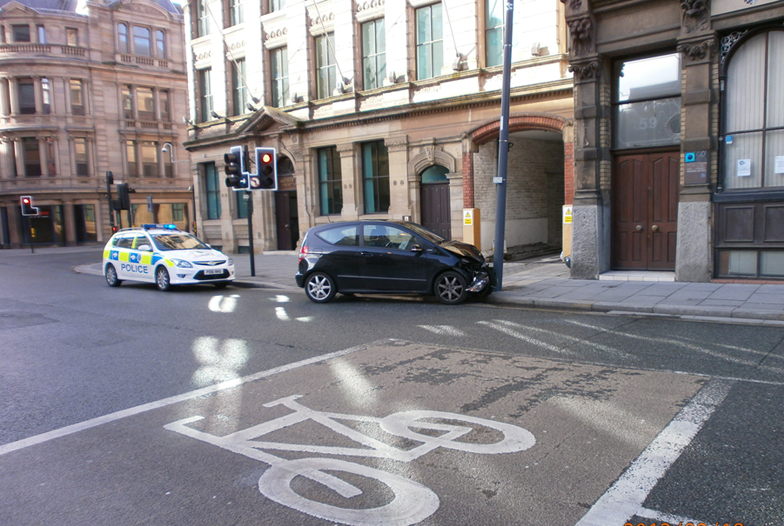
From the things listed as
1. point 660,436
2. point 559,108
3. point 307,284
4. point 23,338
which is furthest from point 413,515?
point 559,108

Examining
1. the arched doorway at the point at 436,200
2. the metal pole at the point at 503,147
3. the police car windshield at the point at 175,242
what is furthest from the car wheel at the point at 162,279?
the arched doorway at the point at 436,200

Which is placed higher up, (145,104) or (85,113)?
(145,104)

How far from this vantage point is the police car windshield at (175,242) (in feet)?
50.8

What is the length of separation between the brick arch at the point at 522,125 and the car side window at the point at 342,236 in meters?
6.86

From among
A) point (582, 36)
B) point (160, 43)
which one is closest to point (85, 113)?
point (160, 43)

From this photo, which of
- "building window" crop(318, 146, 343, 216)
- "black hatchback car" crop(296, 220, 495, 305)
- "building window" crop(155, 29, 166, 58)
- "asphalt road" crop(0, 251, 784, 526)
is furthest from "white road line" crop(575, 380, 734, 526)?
"building window" crop(155, 29, 166, 58)

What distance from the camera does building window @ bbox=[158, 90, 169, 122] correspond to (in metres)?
47.6

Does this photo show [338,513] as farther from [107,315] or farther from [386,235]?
[107,315]

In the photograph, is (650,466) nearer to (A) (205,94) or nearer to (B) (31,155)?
(A) (205,94)

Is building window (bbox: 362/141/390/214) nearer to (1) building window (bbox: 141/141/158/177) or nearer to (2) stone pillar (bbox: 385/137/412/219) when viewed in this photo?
(2) stone pillar (bbox: 385/137/412/219)

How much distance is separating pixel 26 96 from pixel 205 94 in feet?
73.6

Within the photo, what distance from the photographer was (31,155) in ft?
139

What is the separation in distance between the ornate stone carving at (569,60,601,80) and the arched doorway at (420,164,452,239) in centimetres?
686

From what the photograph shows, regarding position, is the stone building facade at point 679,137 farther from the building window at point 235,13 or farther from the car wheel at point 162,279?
the building window at point 235,13
